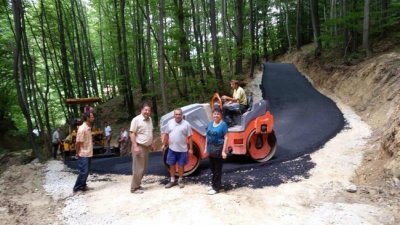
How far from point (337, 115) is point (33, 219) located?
9494mm

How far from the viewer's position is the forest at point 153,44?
596 inches

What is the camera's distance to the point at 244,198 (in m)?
5.70

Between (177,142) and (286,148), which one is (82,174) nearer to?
(177,142)

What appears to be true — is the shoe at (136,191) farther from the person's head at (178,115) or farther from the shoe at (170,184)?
the person's head at (178,115)

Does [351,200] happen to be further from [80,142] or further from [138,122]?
[80,142]

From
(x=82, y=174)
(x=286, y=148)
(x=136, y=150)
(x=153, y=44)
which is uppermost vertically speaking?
(x=153, y=44)

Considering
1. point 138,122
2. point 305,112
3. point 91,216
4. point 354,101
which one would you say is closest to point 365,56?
point 354,101

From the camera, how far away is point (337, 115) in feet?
39.2

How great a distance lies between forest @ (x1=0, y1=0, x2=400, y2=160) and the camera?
15133 mm

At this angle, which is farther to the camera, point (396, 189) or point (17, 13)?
point (17, 13)

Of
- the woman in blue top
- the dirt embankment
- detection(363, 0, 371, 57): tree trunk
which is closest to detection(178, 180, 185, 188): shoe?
the woman in blue top

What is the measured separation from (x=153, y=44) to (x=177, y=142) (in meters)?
21.8

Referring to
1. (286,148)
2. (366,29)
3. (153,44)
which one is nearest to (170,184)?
(286,148)

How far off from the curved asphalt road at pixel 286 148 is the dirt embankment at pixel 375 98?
2.72 feet
